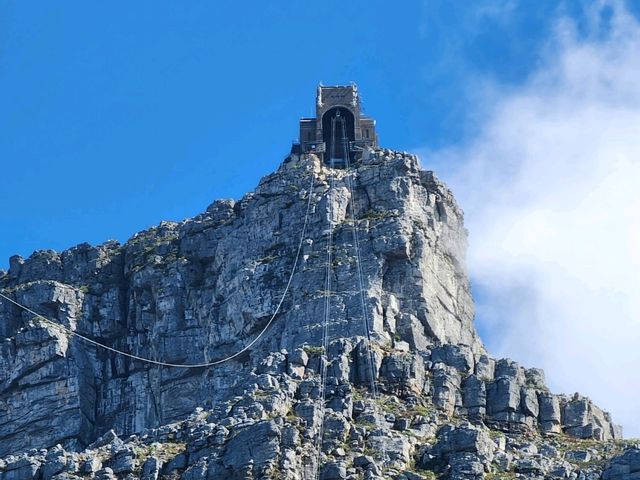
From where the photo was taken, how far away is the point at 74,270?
18675cm

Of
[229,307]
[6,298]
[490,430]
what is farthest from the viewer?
[6,298]

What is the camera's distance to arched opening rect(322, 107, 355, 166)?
189000mm

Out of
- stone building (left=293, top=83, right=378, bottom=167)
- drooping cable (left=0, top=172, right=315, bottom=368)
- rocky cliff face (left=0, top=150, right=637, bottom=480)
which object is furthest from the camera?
stone building (left=293, top=83, right=378, bottom=167)

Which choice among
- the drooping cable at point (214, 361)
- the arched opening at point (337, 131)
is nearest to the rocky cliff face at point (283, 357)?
the drooping cable at point (214, 361)

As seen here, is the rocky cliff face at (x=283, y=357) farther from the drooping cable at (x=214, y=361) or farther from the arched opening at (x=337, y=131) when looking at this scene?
the arched opening at (x=337, y=131)

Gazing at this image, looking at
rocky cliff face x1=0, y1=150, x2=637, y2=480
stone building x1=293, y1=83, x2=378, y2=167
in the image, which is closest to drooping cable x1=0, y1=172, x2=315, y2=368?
rocky cliff face x1=0, y1=150, x2=637, y2=480

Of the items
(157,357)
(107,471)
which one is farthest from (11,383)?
(107,471)

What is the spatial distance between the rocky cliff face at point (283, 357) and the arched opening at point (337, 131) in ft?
17.0

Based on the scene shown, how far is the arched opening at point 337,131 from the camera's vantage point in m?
189

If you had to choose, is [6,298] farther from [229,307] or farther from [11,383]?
[229,307]

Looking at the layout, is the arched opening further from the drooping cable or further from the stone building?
the drooping cable

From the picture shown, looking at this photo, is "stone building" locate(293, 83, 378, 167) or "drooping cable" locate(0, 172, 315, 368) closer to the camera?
"drooping cable" locate(0, 172, 315, 368)

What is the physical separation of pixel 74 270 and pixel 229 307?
872 inches

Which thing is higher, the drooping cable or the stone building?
the stone building
